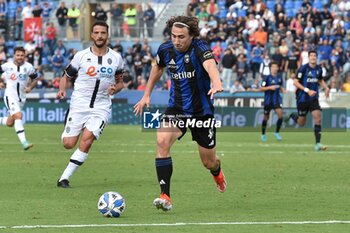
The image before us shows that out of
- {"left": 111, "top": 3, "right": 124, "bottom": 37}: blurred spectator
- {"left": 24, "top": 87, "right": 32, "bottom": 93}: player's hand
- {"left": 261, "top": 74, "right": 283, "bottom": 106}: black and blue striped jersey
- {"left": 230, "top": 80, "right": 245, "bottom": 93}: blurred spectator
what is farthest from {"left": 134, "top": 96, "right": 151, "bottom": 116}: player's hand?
{"left": 111, "top": 3, "right": 124, "bottom": 37}: blurred spectator

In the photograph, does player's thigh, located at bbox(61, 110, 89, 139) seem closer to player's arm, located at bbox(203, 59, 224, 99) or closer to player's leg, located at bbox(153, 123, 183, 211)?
player's leg, located at bbox(153, 123, 183, 211)

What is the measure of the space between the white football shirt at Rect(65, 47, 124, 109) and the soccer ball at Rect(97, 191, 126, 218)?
396cm

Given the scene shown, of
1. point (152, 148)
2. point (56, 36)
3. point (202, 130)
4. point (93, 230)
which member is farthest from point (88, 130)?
point (56, 36)

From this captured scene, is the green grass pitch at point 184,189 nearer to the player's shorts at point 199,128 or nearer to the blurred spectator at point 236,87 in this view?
the player's shorts at point 199,128

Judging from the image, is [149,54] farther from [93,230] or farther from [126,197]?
[93,230]

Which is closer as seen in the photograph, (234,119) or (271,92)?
(271,92)

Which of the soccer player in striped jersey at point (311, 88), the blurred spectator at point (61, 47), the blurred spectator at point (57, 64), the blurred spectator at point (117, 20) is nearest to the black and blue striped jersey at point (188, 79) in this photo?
the soccer player in striped jersey at point (311, 88)

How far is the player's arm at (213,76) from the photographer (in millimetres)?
10972

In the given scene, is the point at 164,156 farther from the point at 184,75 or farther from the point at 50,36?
the point at 50,36

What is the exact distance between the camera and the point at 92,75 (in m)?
14.8

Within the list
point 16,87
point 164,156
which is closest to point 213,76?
point 164,156

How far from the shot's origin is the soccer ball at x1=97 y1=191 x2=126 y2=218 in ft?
35.8

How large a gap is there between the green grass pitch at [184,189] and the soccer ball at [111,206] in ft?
0.36

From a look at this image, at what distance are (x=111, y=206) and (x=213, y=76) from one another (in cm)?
199
